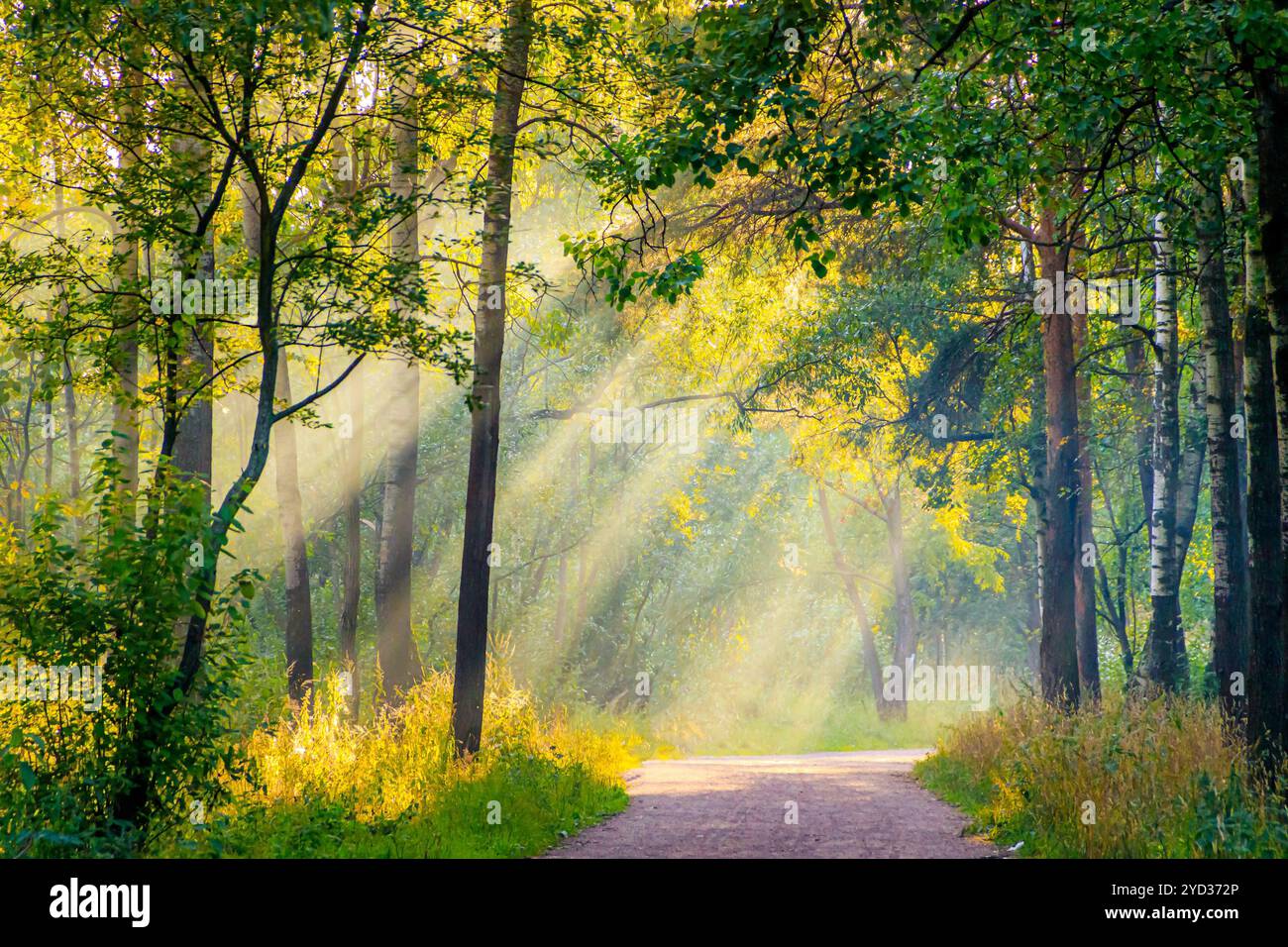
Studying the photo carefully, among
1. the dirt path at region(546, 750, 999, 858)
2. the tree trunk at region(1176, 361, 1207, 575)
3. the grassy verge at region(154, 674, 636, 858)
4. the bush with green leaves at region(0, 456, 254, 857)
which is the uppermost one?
the tree trunk at region(1176, 361, 1207, 575)

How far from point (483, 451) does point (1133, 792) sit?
25.8ft

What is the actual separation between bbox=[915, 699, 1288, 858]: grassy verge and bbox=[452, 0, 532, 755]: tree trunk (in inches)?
231

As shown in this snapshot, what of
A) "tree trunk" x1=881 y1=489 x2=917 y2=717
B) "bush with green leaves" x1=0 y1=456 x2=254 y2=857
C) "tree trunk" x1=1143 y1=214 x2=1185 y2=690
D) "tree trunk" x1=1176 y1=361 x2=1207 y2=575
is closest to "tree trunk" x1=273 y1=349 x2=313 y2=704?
"bush with green leaves" x1=0 y1=456 x2=254 y2=857

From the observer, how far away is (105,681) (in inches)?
293

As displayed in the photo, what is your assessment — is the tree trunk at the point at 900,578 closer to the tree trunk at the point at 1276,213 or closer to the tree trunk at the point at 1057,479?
the tree trunk at the point at 1057,479

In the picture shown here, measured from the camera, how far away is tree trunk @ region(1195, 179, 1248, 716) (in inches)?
471

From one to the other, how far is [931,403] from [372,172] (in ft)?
38.2

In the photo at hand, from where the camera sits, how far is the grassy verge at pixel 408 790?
873 cm

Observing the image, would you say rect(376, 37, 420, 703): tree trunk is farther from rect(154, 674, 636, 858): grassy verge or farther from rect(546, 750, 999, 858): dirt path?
rect(546, 750, 999, 858): dirt path

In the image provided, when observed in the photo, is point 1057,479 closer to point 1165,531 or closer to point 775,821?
point 1165,531

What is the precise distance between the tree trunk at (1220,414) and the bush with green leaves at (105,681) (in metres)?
10.1

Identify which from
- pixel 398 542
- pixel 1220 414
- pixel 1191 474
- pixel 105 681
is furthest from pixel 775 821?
pixel 1191 474
